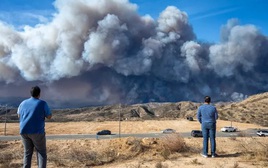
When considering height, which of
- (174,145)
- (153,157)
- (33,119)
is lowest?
(153,157)

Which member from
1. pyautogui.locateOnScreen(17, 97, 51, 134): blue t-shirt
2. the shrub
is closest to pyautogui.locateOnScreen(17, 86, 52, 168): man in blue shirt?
pyautogui.locateOnScreen(17, 97, 51, 134): blue t-shirt

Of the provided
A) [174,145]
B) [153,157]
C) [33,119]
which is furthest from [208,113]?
[33,119]

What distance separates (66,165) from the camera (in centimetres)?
988

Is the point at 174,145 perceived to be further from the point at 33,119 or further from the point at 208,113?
the point at 33,119

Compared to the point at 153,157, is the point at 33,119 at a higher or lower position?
higher

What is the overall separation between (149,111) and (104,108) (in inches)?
628

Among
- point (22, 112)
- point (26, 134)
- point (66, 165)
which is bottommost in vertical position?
point (66, 165)

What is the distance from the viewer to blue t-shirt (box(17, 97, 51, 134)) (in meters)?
6.70

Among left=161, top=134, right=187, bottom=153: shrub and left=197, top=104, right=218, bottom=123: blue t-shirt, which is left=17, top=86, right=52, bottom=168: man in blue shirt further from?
left=161, top=134, right=187, bottom=153: shrub

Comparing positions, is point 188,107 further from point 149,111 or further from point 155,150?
point 155,150

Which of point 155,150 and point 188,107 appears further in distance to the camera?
point 188,107

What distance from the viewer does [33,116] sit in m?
6.70

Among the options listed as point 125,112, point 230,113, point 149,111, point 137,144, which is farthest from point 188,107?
point 137,144

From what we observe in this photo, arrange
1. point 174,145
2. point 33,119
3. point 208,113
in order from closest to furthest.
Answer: point 33,119, point 208,113, point 174,145
